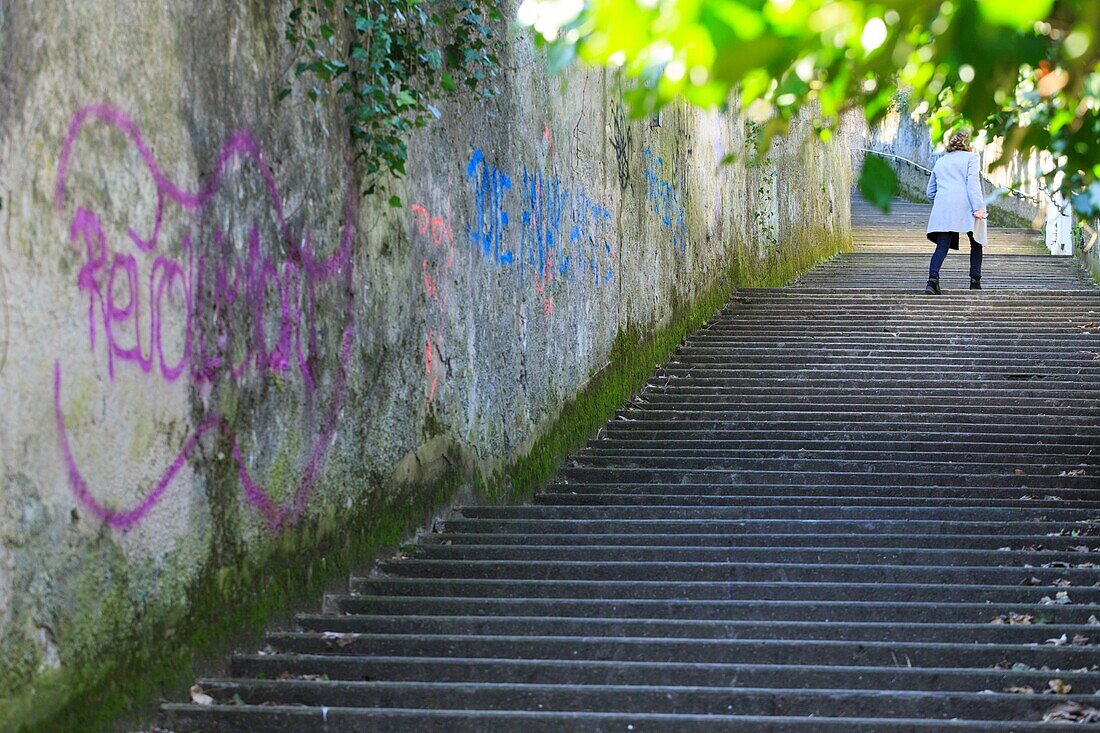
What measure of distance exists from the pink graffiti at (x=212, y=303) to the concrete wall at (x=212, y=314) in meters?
0.01

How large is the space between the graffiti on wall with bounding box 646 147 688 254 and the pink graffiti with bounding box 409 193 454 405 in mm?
4237

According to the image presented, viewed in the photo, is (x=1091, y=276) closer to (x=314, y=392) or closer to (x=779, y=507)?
(x=779, y=507)

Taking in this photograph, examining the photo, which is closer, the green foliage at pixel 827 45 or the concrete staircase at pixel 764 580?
the green foliage at pixel 827 45

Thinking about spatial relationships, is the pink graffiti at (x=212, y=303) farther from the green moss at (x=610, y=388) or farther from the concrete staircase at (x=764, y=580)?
the green moss at (x=610, y=388)

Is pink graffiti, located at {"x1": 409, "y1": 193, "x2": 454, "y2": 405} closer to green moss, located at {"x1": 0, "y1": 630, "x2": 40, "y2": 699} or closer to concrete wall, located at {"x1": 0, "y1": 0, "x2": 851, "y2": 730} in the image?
concrete wall, located at {"x1": 0, "y1": 0, "x2": 851, "y2": 730}

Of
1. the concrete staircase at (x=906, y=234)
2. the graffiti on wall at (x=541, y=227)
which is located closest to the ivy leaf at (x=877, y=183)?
the graffiti on wall at (x=541, y=227)

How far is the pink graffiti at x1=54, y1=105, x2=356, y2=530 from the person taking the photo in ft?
12.3

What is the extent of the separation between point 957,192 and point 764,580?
8.31 meters

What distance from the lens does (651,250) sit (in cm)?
1058

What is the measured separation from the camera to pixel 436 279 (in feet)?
21.2

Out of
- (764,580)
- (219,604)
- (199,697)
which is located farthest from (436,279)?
(199,697)

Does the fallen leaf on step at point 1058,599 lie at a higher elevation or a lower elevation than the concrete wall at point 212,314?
lower

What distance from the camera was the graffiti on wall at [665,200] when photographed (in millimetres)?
10688

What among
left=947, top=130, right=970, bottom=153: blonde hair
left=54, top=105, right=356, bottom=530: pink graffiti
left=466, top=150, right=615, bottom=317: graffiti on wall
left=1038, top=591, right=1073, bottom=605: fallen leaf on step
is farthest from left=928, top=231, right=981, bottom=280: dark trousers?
left=54, top=105, right=356, bottom=530: pink graffiti
